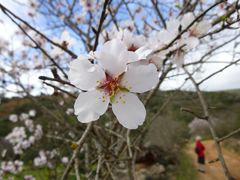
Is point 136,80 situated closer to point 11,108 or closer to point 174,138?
point 174,138

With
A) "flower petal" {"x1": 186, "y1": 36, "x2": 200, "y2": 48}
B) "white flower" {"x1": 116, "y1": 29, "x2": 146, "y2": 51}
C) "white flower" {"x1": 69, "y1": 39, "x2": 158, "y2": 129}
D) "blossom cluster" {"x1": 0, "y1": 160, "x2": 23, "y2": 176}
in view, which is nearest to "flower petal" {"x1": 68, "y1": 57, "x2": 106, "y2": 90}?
"white flower" {"x1": 69, "y1": 39, "x2": 158, "y2": 129}

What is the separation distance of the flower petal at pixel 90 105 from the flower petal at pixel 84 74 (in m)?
0.02

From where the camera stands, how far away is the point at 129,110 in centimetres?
82

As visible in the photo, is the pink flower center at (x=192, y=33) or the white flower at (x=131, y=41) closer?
the white flower at (x=131, y=41)

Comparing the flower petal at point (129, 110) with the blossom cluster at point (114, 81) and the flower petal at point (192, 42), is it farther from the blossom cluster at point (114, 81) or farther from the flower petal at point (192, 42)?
the flower petal at point (192, 42)

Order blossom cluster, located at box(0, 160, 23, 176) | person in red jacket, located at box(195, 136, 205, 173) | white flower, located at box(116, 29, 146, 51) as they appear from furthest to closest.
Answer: person in red jacket, located at box(195, 136, 205, 173)
blossom cluster, located at box(0, 160, 23, 176)
white flower, located at box(116, 29, 146, 51)

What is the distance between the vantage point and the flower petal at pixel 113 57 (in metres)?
0.75

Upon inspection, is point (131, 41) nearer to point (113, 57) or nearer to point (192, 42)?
point (113, 57)

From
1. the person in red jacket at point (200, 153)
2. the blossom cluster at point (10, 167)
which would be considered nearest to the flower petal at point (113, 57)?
the blossom cluster at point (10, 167)

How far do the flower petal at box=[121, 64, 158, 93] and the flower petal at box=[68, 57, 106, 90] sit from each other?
72 millimetres

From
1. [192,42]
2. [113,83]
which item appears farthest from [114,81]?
[192,42]

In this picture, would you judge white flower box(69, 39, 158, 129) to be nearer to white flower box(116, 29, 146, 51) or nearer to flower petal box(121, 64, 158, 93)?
flower petal box(121, 64, 158, 93)

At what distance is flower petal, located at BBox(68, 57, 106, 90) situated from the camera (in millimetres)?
764

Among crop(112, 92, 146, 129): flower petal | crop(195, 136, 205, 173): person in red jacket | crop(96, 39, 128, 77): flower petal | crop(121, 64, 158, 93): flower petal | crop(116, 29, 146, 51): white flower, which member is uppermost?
crop(195, 136, 205, 173): person in red jacket
